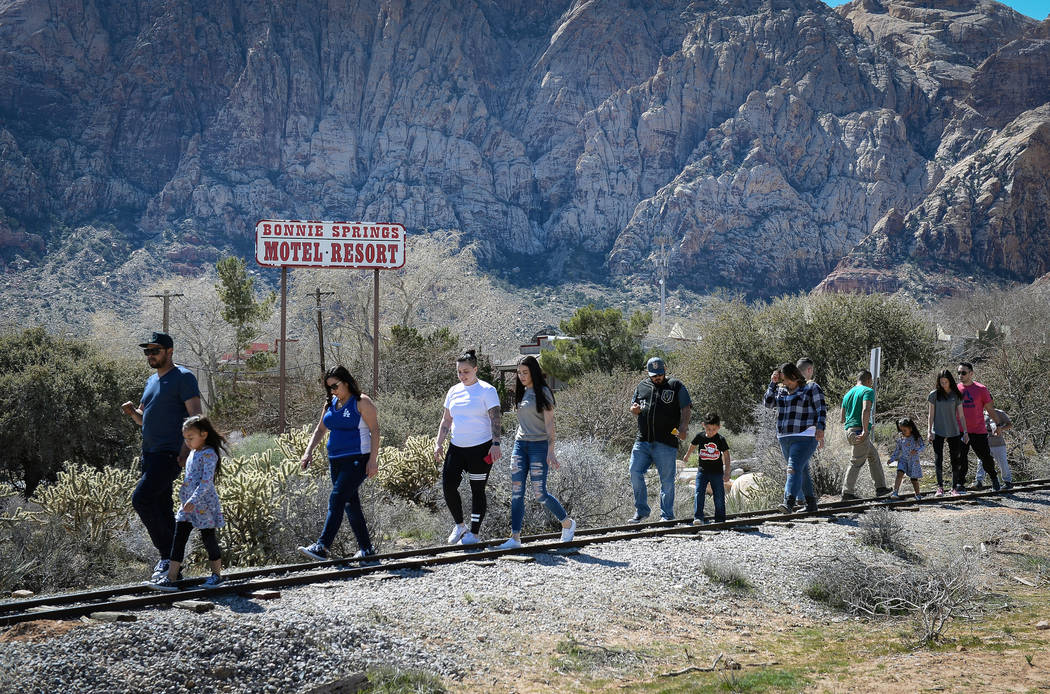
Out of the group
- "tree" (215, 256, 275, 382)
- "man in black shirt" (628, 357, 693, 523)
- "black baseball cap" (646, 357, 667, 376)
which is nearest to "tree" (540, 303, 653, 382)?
"tree" (215, 256, 275, 382)

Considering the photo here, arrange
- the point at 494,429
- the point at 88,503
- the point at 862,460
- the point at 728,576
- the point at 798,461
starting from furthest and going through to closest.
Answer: the point at 862,460 → the point at 88,503 → the point at 798,461 → the point at 494,429 → the point at 728,576

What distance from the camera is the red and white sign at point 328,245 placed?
27.3 meters

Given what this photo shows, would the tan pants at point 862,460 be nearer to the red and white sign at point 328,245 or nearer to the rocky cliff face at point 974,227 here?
the red and white sign at point 328,245

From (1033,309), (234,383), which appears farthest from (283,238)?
(1033,309)

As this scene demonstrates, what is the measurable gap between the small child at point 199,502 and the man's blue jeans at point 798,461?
6792 millimetres

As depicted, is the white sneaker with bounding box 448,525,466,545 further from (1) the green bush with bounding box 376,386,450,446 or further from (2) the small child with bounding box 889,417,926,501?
(1) the green bush with bounding box 376,386,450,446

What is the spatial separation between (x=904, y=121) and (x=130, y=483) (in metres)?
140

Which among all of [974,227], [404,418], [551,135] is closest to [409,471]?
[404,418]

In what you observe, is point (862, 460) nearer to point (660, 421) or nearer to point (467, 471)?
point (660, 421)

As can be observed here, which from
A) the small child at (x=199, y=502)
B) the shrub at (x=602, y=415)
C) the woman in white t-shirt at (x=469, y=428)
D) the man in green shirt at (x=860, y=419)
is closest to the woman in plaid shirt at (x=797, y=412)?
the man in green shirt at (x=860, y=419)

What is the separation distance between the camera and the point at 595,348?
129 ft

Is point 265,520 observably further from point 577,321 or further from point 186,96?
point 186,96

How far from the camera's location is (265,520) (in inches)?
391

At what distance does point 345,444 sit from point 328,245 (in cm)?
2117
